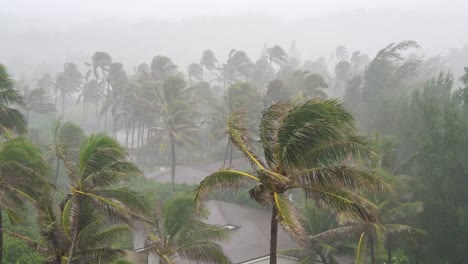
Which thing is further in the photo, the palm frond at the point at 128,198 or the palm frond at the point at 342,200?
the palm frond at the point at 128,198

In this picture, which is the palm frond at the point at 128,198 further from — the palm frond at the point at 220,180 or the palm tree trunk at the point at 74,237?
the palm frond at the point at 220,180

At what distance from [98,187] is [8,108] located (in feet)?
30.7

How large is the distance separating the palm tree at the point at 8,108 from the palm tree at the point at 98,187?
8.07m

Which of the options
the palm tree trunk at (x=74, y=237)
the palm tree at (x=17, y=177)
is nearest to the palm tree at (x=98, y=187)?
the palm tree trunk at (x=74, y=237)

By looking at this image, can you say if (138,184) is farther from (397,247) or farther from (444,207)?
(444,207)

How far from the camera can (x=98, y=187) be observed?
13258 mm

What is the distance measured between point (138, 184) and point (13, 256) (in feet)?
65.5

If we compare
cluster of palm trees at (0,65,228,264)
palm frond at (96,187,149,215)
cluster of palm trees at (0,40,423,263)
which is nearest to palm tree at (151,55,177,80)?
cluster of palm trees at (0,40,423,263)

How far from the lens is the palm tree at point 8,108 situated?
19.4m

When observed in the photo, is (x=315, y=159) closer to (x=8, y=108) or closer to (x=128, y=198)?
(x=128, y=198)

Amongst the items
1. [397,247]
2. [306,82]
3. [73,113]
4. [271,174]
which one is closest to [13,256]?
[271,174]

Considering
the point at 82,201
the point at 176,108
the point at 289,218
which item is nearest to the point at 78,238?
the point at 82,201

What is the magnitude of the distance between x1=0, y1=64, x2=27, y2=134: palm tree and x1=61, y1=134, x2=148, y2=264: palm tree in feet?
26.5

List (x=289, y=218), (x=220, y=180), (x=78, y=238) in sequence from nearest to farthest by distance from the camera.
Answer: (x=289, y=218), (x=220, y=180), (x=78, y=238)
